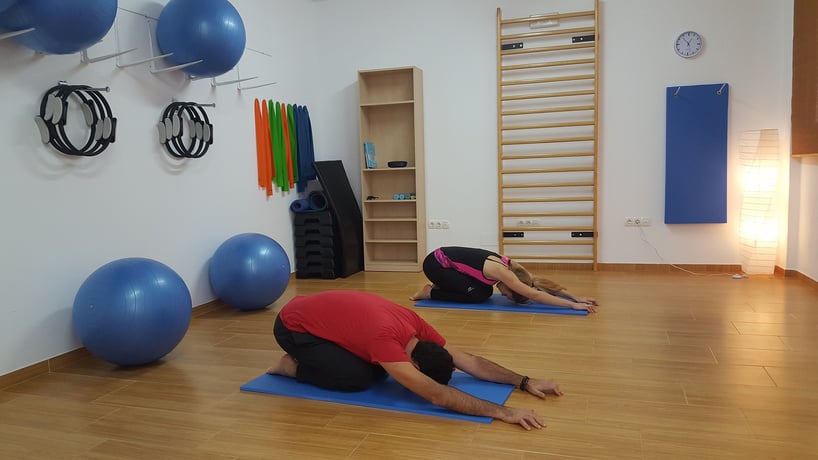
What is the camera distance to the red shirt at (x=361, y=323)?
2.62 meters

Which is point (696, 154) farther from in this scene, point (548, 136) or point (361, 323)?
point (361, 323)

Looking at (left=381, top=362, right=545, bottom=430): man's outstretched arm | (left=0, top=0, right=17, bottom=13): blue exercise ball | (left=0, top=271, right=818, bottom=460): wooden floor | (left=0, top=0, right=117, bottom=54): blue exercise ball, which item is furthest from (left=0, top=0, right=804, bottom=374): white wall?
(left=381, top=362, right=545, bottom=430): man's outstretched arm

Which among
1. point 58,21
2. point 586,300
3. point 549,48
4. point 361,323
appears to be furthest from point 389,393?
point 549,48

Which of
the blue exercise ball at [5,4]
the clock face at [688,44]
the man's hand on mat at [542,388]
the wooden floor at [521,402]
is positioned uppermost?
the clock face at [688,44]

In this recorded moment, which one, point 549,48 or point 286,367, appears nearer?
point 286,367

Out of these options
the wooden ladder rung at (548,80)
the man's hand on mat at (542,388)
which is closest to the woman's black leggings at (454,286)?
the man's hand on mat at (542,388)

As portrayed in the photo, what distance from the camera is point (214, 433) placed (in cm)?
258

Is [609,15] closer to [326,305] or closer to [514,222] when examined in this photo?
[514,222]

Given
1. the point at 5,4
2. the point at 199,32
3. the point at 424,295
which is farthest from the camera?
the point at 424,295

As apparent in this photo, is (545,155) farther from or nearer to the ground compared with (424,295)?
farther from the ground

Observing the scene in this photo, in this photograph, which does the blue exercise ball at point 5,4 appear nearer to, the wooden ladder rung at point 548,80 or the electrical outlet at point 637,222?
the wooden ladder rung at point 548,80

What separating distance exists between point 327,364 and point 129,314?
48.2 inches

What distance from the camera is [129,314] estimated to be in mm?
3309

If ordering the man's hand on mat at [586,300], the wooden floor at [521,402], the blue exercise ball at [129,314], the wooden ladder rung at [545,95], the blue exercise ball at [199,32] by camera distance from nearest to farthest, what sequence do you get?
1. the wooden floor at [521,402]
2. the blue exercise ball at [129,314]
3. the blue exercise ball at [199,32]
4. the man's hand on mat at [586,300]
5. the wooden ladder rung at [545,95]
